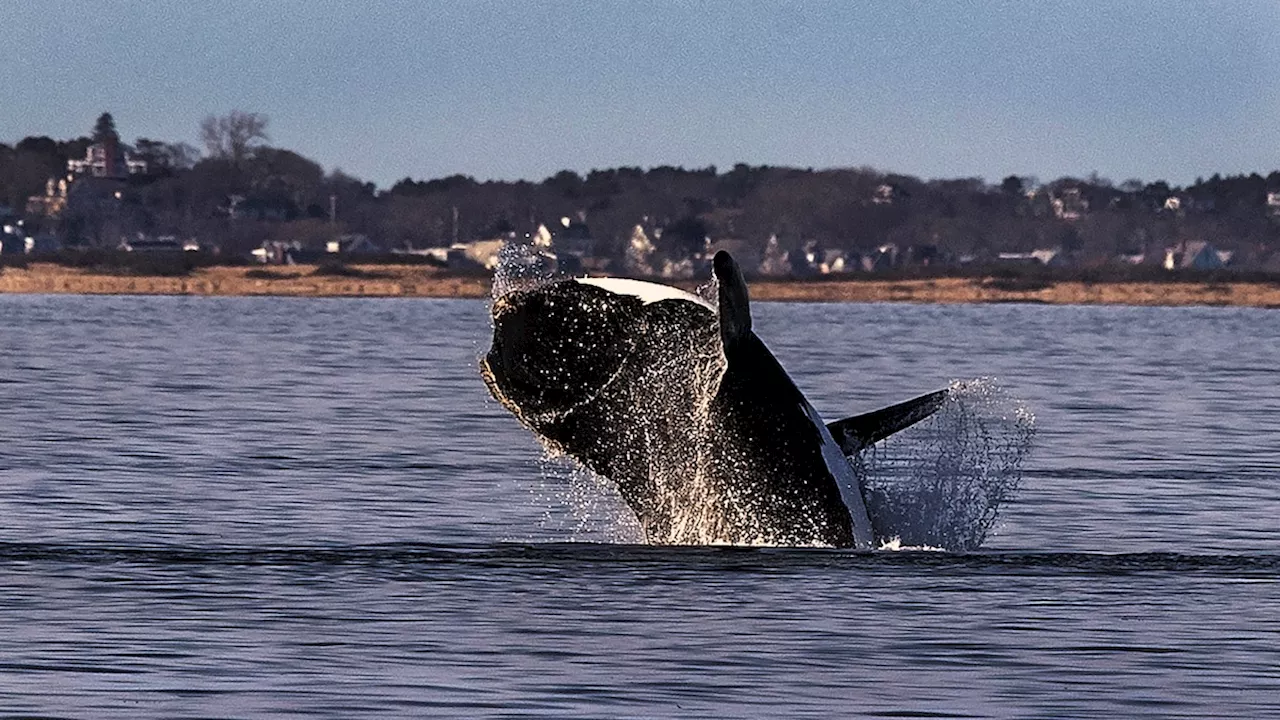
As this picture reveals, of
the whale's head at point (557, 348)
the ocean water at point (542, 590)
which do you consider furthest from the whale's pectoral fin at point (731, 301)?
the ocean water at point (542, 590)

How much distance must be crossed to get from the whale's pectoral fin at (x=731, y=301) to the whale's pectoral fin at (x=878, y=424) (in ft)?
3.55

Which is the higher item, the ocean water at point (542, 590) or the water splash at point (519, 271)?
the water splash at point (519, 271)

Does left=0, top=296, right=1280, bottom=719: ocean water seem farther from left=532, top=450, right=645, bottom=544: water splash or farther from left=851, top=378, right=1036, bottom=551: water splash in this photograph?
left=851, top=378, right=1036, bottom=551: water splash

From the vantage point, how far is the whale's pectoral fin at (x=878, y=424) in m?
18.2

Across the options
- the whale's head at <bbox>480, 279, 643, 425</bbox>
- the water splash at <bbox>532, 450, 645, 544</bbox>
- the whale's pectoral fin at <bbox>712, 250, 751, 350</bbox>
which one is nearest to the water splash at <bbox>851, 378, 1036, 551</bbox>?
the whale's pectoral fin at <bbox>712, 250, 751, 350</bbox>

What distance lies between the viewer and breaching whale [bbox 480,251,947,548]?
1755cm

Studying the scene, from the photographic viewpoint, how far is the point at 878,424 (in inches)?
720

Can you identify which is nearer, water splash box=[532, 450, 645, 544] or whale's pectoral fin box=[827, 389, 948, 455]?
whale's pectoral fin box=[827, 389, 948, 455]

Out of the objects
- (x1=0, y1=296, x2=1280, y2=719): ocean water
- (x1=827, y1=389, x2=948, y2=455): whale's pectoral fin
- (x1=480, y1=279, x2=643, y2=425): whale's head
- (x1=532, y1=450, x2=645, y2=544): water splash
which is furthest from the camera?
(x1=532, y1=450, x2=645, y2=544): water splash

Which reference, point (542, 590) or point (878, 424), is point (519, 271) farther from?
point (878, 424)

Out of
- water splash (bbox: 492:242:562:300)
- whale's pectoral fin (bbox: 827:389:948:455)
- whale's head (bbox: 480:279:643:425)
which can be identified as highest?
water splash (bbox: 492:242:562:300)

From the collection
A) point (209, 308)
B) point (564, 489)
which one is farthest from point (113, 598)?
point (209, 308)

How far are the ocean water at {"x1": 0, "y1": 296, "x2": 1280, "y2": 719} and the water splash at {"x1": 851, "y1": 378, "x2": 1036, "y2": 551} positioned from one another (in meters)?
0.34

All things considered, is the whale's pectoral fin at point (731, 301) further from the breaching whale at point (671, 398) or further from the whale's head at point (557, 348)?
the whale's head at point (557, 348)
